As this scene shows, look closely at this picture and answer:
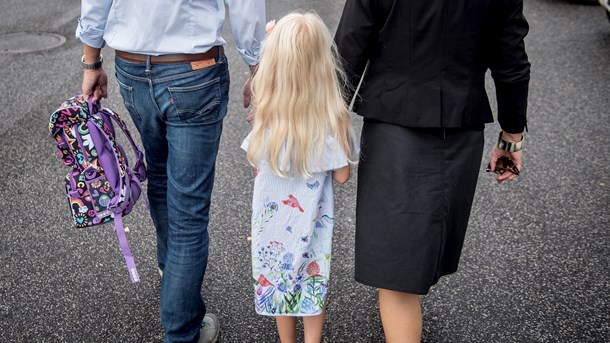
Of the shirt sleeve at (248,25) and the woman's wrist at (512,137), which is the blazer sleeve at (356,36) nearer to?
the shirt sleeve at (248,25)

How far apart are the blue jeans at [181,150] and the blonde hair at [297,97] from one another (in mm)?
214

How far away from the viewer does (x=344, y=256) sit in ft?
11.5

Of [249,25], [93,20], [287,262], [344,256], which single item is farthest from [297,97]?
[344,256]

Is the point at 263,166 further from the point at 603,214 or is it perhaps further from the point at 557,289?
the point at 603,214

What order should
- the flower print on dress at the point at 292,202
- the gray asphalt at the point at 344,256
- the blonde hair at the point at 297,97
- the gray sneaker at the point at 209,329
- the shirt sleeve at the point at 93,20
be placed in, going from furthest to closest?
1. the gray asphalt at the point at 344,256
2. the gray sneaker at the point at 209,329
3. the flower print on dress at the point at 292,202
4. the shirt sleeve at the point at 93,20
5. the blonde hair at the point at 297,97

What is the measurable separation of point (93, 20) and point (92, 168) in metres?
0.54

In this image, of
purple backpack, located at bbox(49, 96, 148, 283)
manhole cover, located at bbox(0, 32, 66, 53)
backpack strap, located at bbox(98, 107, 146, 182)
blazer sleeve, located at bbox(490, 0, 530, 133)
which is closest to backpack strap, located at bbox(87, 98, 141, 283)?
purple backpack, located at bbox(49, 96, 148, 283)

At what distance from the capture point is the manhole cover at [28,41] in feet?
21.6

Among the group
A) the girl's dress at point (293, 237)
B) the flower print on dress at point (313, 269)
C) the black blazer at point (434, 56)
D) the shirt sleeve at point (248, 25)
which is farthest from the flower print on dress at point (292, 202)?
the shirt sleeve at point (248, 25)

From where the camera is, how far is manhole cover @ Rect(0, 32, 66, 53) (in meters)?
6.57

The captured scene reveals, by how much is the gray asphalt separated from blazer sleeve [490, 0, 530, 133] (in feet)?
3.66

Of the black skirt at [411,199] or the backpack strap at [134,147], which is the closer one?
the black skirt at [411,199]

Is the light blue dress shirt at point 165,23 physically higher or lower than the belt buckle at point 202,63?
higher

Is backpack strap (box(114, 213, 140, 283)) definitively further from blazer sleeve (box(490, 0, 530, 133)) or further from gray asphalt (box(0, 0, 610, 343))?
blazer sleeve (box(490, 0, 530, 133))
